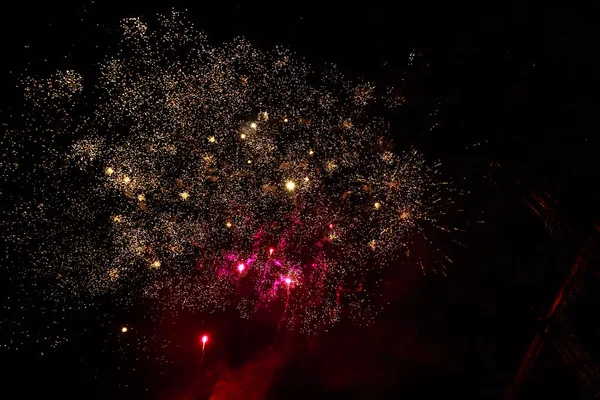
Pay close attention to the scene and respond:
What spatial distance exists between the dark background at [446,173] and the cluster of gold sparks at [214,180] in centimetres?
43

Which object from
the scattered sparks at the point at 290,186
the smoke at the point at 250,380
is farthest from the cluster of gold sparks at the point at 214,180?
the smoke at the point at 250,380

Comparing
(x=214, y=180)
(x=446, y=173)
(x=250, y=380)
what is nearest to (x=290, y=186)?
(x=214, y=180)

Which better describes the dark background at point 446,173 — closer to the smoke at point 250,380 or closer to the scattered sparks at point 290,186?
the smoke at point 250,380

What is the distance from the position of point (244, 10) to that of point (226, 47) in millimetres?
722

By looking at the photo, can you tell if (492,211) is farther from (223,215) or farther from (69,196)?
(69,196)

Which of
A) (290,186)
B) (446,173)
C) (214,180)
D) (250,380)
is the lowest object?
(250,380)

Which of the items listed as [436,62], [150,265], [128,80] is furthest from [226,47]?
[150,265]

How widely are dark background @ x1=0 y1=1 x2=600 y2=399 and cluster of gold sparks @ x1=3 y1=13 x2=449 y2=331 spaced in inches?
17.0

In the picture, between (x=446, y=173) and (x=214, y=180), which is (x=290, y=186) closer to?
(x=214, y=180)

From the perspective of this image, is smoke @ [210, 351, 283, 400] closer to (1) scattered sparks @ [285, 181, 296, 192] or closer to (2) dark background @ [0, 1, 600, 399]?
(2) dark background @ [0, 1, 600, 399]

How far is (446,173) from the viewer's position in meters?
5.65

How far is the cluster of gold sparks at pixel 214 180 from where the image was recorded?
5.53 meters

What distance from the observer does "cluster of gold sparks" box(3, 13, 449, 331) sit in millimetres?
5531

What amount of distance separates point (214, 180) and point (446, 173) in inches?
188
